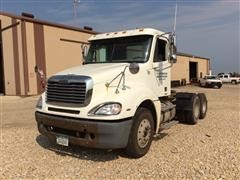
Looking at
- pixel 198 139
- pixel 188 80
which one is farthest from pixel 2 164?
pixel 188 80

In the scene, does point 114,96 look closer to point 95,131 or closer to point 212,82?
point 95,131

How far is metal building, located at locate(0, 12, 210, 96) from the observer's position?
23375 mm

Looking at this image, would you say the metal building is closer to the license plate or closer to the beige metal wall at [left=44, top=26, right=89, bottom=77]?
the beige metal wall at [left=44, top=26, right=89, bottom=77]

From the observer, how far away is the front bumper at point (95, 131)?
219 inches

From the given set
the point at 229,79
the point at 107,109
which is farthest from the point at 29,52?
the point at 229,79

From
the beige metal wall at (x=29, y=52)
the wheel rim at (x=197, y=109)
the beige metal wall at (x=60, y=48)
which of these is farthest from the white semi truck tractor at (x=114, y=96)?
the beige metal wall at (x=60, y=48)

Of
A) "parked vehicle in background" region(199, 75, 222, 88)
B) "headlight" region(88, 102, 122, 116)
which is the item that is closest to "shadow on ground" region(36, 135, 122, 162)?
"headlight" region(88, 102, 122, 116)

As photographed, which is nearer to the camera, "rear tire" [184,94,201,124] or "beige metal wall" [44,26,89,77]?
"rear tire" [184,94,201,124]

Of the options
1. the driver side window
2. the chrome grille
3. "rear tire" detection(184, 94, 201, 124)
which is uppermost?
the driver side window

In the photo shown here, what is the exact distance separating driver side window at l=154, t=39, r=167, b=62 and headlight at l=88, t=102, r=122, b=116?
2.14 metres

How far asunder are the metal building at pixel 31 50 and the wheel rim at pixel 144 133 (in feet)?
56.9

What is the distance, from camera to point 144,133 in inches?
252

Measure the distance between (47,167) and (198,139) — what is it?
3.95 meters

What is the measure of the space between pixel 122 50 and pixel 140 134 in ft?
7.24
